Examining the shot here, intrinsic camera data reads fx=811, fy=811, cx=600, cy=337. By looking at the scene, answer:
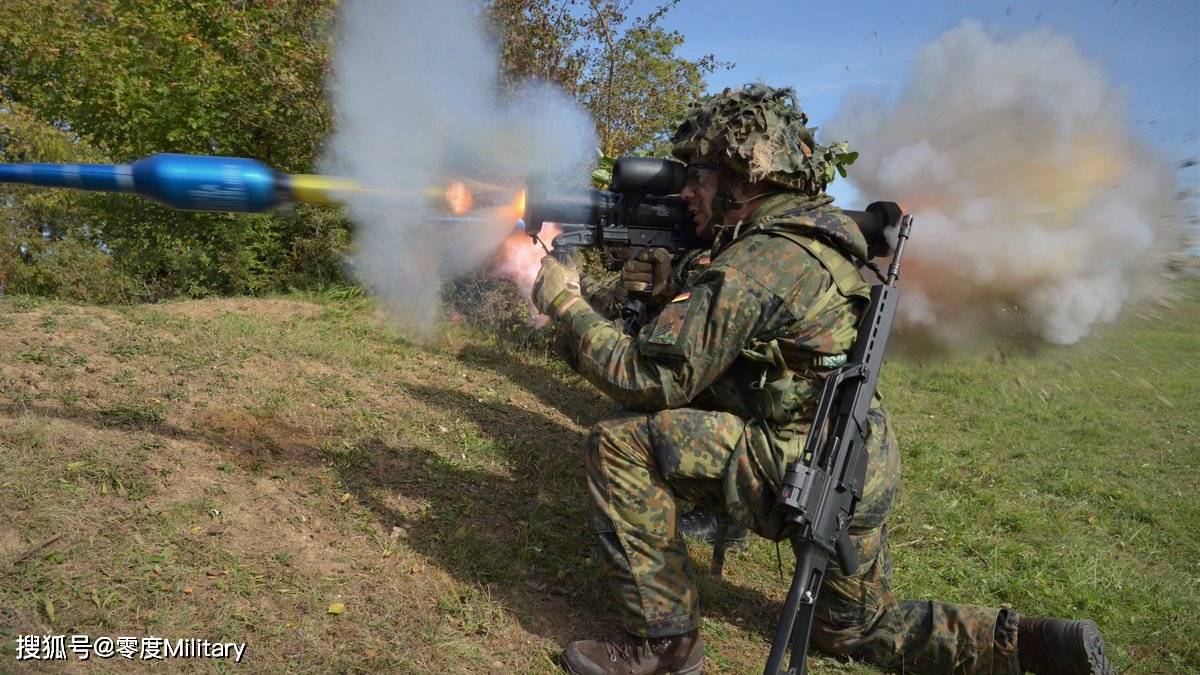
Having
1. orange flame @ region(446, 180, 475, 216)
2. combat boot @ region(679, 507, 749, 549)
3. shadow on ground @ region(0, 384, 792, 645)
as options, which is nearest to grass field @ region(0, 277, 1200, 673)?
shadow on ground @ region(0, 384, 792, 645)

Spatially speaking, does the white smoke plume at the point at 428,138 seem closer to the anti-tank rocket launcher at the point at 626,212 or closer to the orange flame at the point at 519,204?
the orange flame at the point at 519,204

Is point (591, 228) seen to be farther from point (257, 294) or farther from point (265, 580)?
point (257, 294)

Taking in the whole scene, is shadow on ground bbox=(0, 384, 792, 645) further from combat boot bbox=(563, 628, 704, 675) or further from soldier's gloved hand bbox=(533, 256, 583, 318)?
soldier's gloved hand bbox=(533, 256, 583, 318)

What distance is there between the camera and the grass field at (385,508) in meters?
3.44

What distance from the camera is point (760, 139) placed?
3.79 m

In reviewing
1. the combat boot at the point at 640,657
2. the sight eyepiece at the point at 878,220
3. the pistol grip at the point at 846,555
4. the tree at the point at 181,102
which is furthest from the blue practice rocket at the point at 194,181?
the tree at the point at 181,102

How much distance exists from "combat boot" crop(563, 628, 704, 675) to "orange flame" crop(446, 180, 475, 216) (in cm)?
234

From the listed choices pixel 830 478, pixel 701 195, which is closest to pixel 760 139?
pixel 701 195

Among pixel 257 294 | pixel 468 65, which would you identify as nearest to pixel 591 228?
pixel 468 65

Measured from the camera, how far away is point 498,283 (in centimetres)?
792

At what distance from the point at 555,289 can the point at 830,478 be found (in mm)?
1564

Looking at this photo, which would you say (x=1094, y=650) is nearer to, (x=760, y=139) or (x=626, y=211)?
(x=760, y=139)

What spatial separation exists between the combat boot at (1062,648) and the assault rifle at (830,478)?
95 cm

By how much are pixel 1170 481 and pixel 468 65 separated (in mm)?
7252
